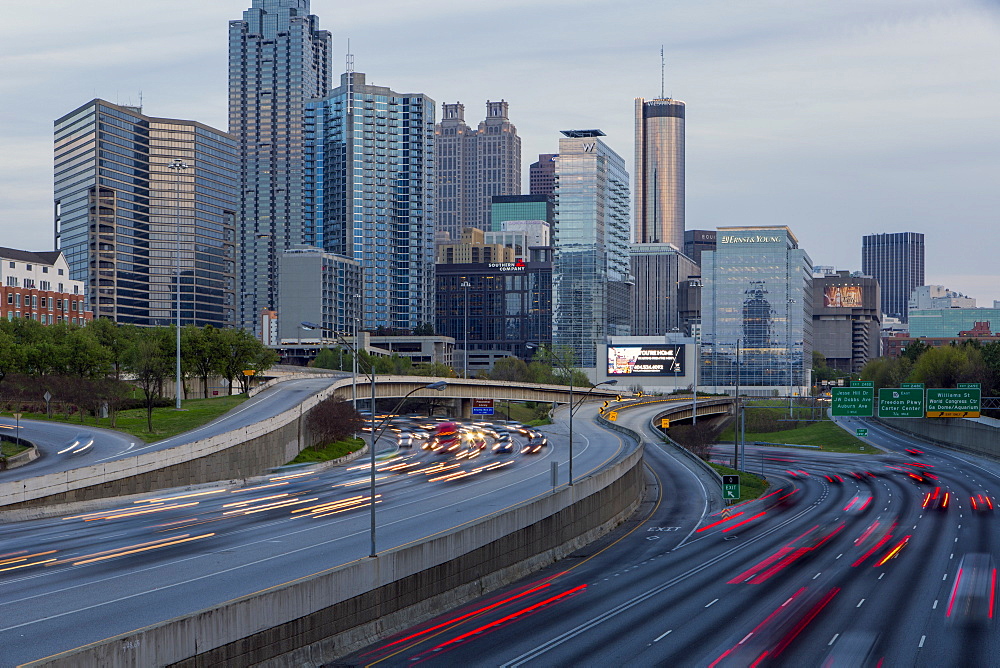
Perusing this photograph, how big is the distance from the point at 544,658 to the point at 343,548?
12282 millimetres

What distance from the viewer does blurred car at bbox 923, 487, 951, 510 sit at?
75.4 meters

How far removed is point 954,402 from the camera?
9731 cm

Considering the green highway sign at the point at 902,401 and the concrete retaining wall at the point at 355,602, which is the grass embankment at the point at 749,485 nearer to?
the green highway sign at the point at 902,401

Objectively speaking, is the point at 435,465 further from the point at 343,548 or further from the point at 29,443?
the point at 343,548

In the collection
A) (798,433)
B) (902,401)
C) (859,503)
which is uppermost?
(902,401)

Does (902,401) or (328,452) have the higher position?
(902,401)

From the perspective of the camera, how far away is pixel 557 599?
43.8 metres

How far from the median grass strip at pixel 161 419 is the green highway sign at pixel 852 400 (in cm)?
6065

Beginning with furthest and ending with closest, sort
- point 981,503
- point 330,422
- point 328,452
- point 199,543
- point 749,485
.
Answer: point 330,422 → point 328,452 → point 749,485 → point 981,503 → point 199,543

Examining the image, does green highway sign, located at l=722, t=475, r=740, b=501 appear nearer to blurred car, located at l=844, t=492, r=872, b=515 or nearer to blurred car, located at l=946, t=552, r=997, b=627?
blurred car, located at l=844, t=492, r=872, b=515

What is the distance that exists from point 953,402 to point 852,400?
965cm

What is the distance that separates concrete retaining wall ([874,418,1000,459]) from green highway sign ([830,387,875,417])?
17.7 meters

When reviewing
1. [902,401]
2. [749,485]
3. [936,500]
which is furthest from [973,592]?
[902,401]

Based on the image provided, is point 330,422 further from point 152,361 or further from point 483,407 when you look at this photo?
point 483,407
